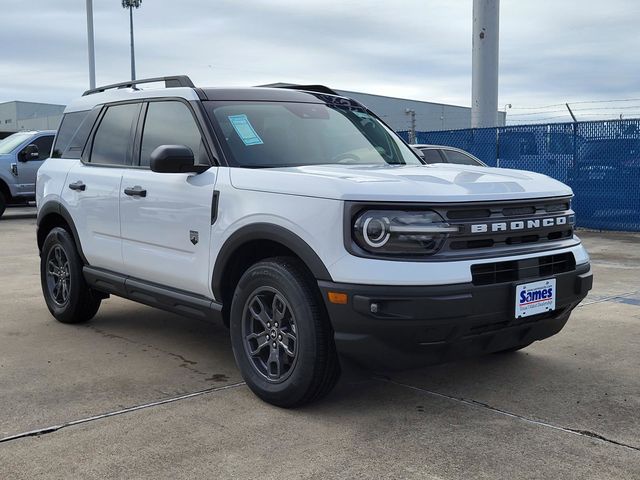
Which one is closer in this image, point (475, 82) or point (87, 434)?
point (87, 434)

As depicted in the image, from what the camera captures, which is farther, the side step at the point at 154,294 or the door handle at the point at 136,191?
the door handle at the point at 136,191

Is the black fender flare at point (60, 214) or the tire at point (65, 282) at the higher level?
the black fender flare at point (60, 214)

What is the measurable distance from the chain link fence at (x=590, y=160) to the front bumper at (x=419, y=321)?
9926 mm

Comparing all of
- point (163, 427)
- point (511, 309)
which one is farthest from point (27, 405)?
point (511, 309)

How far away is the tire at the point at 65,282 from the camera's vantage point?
5.73m

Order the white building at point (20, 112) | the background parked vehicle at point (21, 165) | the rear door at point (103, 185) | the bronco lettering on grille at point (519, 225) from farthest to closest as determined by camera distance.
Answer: the white building at point (20, 112) < the background parked vehicle at point (21, 165) < the rear door at point (103, 185) < the bronco lettering on grille at point (519, 225)

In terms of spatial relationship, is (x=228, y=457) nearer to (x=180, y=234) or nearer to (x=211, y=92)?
(x=180, y=234)

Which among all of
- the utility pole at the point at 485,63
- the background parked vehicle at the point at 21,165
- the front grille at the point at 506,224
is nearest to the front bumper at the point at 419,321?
the front grille at the point at 506,224

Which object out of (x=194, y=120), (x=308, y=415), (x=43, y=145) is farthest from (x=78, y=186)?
(x=43, y=145)

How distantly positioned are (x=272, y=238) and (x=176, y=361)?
153cm

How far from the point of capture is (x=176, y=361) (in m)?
4.86

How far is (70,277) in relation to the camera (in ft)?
18.9

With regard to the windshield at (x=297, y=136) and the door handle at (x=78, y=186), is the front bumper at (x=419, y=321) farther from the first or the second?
the door handle at (x=78, y=186)

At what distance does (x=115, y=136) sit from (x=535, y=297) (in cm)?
335
